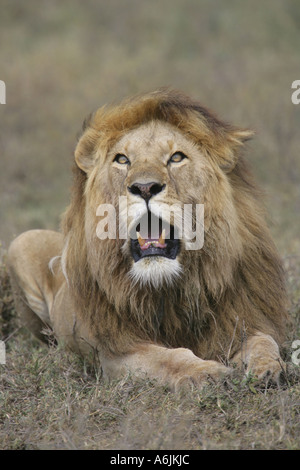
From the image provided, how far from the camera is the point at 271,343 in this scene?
413 centimetres

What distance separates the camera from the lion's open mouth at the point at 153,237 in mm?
3830

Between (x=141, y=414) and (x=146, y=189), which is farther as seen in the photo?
(x=146, y=189)

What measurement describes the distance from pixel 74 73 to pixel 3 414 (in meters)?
12.8

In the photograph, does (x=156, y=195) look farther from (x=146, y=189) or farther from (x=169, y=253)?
(x=169, y=253)

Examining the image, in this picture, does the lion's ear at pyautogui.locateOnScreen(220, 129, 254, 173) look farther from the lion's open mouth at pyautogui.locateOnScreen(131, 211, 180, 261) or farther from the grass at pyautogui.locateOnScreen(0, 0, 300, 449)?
the lion's open mouth at pyautogui.locateOnScreen(131, 211, 180, 261)

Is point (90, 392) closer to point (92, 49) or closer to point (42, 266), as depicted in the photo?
point (42, 266)

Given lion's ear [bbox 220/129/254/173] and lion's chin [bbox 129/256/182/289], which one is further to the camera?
lion's ear [bbox 220/129/254/173]

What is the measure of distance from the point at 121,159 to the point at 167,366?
1115 mm

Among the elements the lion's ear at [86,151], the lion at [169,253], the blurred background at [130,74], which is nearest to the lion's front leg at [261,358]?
the lion at [169,253]

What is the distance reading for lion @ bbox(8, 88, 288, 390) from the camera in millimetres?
3861

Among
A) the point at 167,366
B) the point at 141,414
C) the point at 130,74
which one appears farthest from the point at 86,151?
the point at 130,74

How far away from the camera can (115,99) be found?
4586 mm

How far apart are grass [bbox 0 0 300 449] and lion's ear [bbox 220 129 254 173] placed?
0.68 ft

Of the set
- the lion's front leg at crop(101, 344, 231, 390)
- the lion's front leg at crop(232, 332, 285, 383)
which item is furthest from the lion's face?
the lion's front leg at crop(232, 332, 285, 383)
